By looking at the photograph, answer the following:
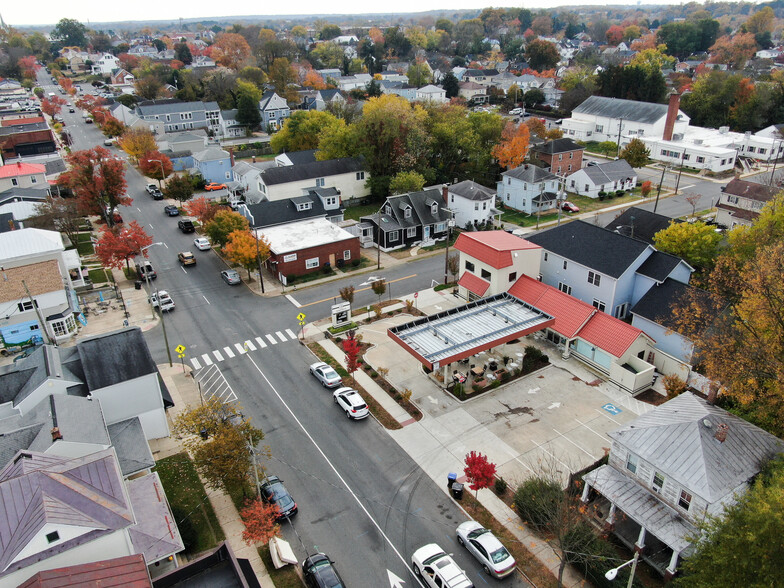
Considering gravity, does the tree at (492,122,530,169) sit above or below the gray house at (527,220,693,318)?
above

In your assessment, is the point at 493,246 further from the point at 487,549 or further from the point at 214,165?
the point at 214,165

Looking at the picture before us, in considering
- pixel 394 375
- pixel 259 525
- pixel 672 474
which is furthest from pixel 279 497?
pixel 672 474

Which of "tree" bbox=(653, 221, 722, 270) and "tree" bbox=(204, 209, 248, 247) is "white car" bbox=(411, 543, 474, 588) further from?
"tree" bbox=(204, 209, 248, 247)

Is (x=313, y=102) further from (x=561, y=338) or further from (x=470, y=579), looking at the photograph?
(x=470, y=579)

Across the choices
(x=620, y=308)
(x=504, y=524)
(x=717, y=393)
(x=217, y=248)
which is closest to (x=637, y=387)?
(x=717, y=393)

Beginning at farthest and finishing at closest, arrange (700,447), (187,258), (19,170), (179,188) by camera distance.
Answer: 1. (19,170)
2. (179,188)
3. (187,258)
4. (700,447)

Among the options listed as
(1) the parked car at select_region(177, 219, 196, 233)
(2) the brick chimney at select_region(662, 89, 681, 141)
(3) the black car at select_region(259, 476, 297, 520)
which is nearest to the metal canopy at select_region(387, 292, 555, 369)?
(3) the black car at select_region(259, 476, 297, 520)
